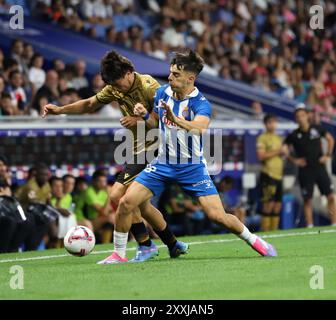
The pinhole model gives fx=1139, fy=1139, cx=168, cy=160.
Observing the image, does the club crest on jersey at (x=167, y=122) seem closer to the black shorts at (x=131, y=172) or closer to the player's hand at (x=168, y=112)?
the player's hand at (x=168, y=112)

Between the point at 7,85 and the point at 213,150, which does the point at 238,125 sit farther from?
the point at 7,85

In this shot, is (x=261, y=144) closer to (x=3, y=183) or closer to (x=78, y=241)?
(x=3, y=183)

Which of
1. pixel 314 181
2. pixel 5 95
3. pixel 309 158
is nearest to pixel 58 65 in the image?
pixel 5 95

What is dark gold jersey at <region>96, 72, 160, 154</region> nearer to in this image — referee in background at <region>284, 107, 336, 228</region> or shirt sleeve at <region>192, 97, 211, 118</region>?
shirt sleeve at <region>192, 97, 211, 118</region>

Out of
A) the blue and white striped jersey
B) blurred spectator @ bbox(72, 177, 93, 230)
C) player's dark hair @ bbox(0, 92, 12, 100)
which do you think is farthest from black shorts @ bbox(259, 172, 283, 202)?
the blue and white striped jersey

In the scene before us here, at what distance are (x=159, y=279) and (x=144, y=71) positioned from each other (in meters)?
11.5

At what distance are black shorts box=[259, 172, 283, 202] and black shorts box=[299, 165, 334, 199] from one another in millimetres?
421

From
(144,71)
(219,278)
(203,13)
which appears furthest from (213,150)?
(219,278)

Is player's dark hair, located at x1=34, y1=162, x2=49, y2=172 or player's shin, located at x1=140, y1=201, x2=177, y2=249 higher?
player's dark hair, located at x1=34, y1=162, x2=49, y2=172

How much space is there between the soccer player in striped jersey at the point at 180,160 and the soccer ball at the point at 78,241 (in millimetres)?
514

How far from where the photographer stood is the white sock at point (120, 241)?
39.6 ft

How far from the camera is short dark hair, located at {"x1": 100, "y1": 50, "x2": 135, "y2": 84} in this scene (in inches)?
471

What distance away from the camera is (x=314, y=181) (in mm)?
19781

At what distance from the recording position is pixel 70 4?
23.4 meters
